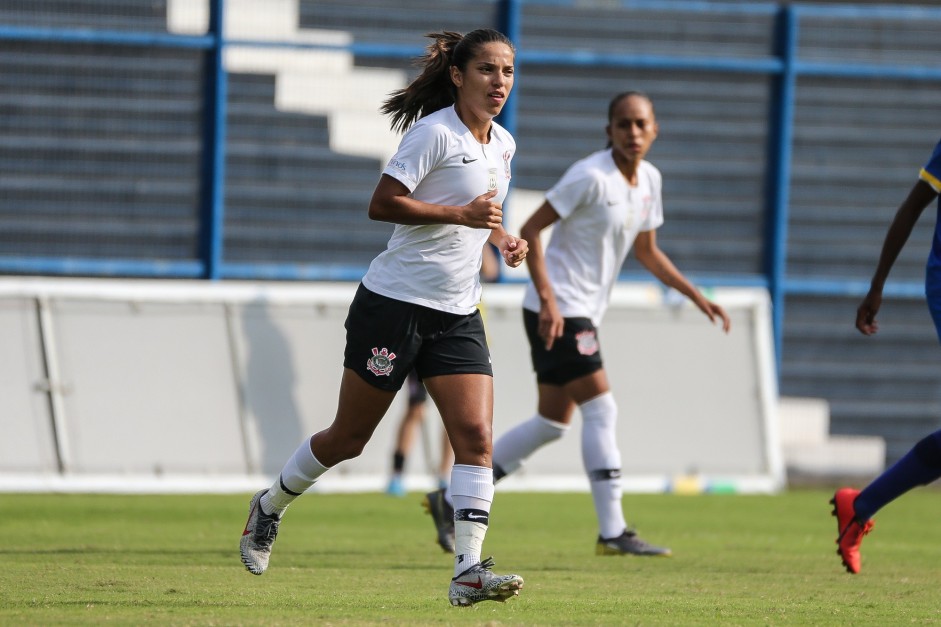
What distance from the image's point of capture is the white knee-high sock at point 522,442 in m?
8.58

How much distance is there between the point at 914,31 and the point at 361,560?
9.16m

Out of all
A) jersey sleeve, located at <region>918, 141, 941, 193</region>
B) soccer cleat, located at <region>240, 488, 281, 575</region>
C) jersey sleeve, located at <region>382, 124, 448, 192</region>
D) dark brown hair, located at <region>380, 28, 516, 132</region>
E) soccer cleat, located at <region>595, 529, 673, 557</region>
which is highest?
dark brown hair, located at <region>380, 28, 516, 132</region>

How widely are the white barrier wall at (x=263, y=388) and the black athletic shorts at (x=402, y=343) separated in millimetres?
5747

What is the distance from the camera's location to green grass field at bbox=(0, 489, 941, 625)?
5.73 m

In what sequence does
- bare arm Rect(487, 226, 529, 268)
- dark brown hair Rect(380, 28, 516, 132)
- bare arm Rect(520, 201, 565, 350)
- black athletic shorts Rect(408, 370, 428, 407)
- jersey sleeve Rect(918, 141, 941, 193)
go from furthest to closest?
black athletic shorts Rect(408, 370, 428, 407) < bare arm Rect(520, 201, 565, 350) < jersey sleeve Rect(918, 141, 941, 193) < dark brown hair Rect(380, 28, 516, 132) < bare arm Rect(487, 226, 529, 268)

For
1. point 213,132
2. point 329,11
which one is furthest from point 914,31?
point 213,132

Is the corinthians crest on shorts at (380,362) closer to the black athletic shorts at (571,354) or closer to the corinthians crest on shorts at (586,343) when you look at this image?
the black athletic shorts at (571,354)

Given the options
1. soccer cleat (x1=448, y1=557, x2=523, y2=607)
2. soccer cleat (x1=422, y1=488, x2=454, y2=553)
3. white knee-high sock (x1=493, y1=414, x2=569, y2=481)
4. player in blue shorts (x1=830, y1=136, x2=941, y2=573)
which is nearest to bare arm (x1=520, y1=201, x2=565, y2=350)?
white knee-high sock (x1=493, y1=414, x2=569, y2=481)

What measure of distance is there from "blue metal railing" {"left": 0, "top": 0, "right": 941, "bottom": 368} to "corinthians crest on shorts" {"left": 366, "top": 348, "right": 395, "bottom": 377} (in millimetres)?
7451

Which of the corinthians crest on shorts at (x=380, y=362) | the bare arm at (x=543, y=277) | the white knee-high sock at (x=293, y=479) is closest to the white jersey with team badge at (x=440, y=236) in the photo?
the corinthians crest on shorts at (x=380, y=362)

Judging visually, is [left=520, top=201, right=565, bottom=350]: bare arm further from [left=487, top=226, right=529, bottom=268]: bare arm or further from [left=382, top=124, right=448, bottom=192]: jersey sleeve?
[left=382, top=124, right=448, bottom=192]: jersey sleeve

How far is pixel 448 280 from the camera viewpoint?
6.13m

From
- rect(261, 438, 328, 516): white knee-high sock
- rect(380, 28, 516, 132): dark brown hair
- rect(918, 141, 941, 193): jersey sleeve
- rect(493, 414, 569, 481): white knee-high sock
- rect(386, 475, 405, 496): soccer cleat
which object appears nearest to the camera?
rect(380, 28, 516, 132): dark brown hair

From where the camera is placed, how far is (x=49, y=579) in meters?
6.53
